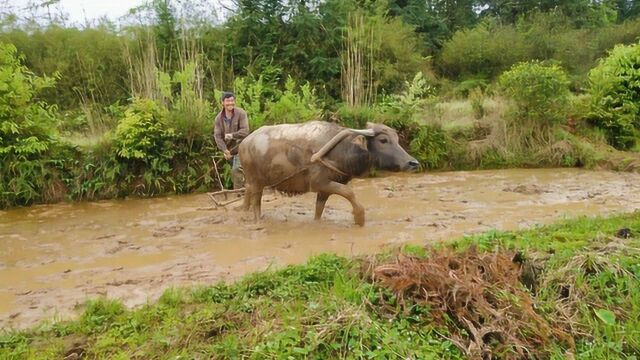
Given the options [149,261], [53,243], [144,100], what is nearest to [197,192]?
[144,100]

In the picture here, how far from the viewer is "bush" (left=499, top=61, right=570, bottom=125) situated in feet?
Answer: 35.6

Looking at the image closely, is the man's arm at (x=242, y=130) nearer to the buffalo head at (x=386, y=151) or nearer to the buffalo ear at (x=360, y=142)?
the buffalo ear at (x=360, y=142)

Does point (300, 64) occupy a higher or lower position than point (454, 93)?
higher

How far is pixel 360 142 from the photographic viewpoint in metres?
6.50

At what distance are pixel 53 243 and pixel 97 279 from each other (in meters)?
1.81

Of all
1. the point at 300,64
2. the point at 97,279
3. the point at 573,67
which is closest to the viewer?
the point at 97,279

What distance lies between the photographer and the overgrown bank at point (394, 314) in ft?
10.6

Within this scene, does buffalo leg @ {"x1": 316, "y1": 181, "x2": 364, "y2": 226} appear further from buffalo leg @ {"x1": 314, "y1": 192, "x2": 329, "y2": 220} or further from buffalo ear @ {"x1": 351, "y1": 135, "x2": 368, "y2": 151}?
buffalo ear @ {"x1": 351, "y1": 135, "x2": 368, "y2": 151}

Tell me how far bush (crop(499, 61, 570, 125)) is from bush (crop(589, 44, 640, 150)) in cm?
131

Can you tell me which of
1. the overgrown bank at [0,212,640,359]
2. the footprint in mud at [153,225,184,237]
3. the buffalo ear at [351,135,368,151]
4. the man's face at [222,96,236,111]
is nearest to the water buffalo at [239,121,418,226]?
the buffalo ear at [351,135,368,151]

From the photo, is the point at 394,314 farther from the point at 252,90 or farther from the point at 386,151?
the point at 252,90

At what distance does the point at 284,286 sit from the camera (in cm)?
400

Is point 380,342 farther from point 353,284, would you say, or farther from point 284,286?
point 284,286

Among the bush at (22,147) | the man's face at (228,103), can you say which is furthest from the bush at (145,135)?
the man's face at (228,103)
